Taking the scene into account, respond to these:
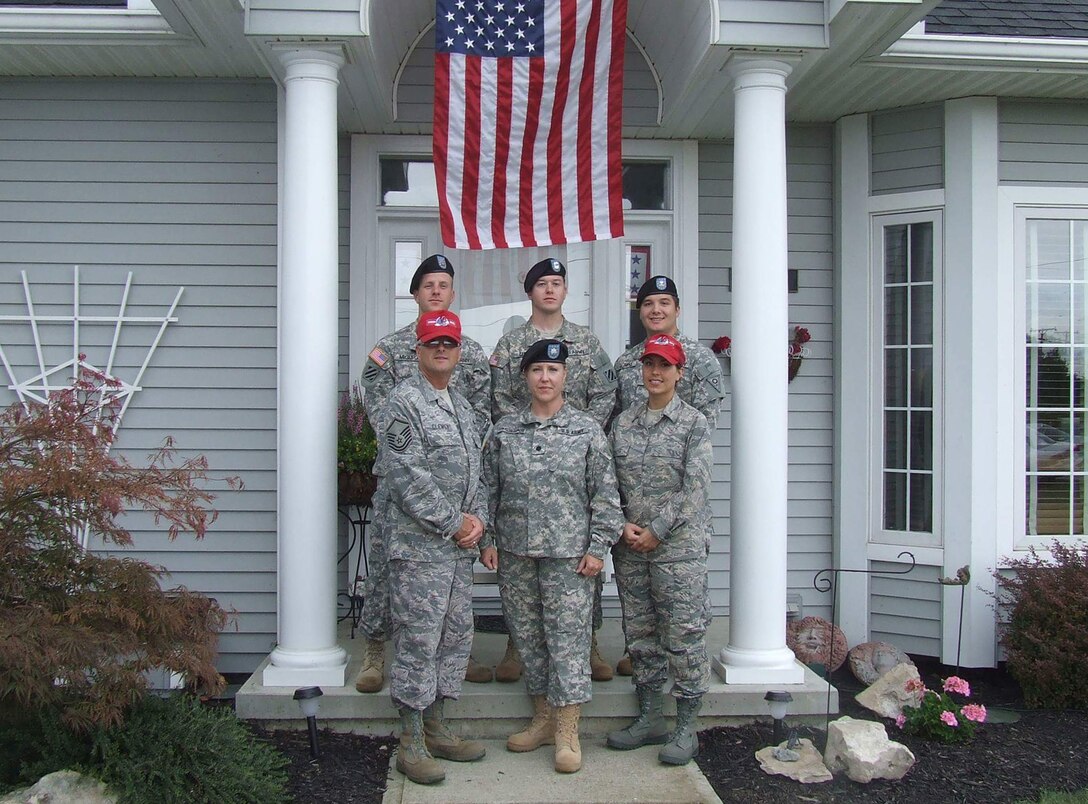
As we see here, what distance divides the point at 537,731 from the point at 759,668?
3.73 ft

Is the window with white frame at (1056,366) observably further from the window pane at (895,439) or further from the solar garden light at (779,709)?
the solar garden light at (779,709)

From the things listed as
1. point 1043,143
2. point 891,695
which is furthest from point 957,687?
point 1043,143

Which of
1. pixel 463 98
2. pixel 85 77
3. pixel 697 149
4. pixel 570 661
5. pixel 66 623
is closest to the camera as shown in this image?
pixel 66 623

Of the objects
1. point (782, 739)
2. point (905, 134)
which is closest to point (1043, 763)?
point (782, 739)

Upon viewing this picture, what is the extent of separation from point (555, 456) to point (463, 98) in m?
2.17

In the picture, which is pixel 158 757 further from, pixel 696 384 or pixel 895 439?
pixel 895 439

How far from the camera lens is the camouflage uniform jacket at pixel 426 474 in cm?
364

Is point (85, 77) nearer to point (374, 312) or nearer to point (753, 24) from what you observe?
point (374, 312)

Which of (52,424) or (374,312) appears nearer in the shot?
(52,424)

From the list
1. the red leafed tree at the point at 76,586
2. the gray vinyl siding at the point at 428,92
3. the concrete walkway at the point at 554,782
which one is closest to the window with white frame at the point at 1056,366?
the gray vinyl siding at the point at 428,92

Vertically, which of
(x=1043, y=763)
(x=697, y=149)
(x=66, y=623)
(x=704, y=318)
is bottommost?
Answer: (x=1043, y=763)

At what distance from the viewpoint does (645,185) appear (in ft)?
19.2

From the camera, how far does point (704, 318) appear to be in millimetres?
5812

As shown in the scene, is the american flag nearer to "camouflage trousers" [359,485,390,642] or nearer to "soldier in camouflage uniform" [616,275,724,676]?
"soldier in camouflage uniform" [616,275,724,676]
